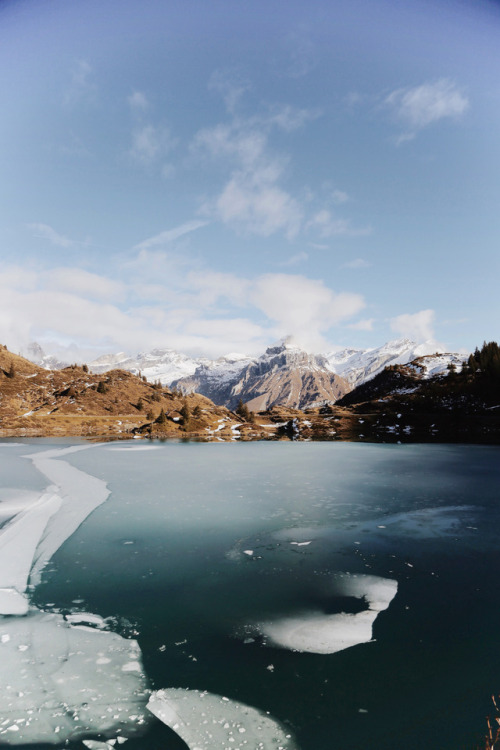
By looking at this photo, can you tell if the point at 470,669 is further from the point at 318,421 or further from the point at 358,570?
the point at 318,421

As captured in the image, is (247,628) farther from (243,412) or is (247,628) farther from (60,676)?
(243,412)

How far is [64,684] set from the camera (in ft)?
29.5

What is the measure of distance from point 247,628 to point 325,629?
246cm

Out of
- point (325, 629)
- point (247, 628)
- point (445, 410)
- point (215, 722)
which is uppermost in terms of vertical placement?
point (215, 722)

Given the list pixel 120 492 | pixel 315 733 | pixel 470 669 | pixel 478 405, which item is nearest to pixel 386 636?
pixel 470 669

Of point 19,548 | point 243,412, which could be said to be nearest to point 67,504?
point 19,548

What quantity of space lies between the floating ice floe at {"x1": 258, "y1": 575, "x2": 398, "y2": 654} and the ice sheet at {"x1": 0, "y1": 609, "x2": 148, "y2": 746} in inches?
160

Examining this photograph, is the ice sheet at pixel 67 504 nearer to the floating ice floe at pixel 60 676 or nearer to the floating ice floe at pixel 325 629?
the floating ice floe at pixel 60 676

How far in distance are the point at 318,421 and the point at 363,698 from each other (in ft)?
500

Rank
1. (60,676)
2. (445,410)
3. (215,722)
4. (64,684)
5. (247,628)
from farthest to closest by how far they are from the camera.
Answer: (445,410), (247,628), (60,676), (64,684), (215,722)

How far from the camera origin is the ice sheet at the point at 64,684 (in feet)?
25.2

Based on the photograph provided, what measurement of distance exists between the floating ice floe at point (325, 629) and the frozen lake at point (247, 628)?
61mm

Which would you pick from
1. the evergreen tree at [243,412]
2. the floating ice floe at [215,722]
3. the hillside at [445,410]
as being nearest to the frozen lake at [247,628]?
the floating ice floe at [215,722]

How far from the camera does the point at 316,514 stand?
24516mm
